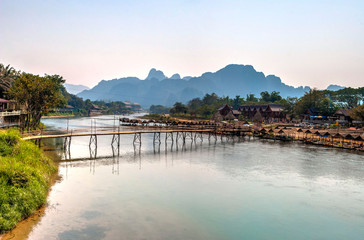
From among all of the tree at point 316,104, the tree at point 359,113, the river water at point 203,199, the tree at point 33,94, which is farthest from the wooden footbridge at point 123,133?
the tree at point 316,104

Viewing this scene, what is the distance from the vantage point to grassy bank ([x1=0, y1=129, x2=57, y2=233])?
15.1 meters

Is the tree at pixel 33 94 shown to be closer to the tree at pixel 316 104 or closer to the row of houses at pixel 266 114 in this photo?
the row of houses at pixel 266 114

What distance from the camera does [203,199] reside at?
2167 cm

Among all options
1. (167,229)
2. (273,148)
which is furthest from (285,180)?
(273,148)

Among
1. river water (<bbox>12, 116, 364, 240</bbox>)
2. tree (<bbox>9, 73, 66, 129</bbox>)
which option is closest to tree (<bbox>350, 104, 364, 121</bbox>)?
river water (<bbox>12, 116, 364, 240</bbox>)

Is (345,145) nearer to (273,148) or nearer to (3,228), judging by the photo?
(273,148)

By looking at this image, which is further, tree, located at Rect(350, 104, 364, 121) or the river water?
tree, located at Rect(350, 104, 364, 121)

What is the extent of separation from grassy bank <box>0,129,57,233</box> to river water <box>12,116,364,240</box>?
1.19m

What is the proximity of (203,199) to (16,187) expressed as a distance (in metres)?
13.3

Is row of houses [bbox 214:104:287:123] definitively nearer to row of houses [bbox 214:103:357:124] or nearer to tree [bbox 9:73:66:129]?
row of houses [bbox 214:103:357:124]

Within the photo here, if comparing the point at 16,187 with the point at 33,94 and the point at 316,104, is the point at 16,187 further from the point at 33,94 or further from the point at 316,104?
the point at 316,104

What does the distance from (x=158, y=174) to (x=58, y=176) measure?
9828 mm

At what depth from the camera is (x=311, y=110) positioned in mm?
87500

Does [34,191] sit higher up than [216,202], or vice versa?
[34,191]
